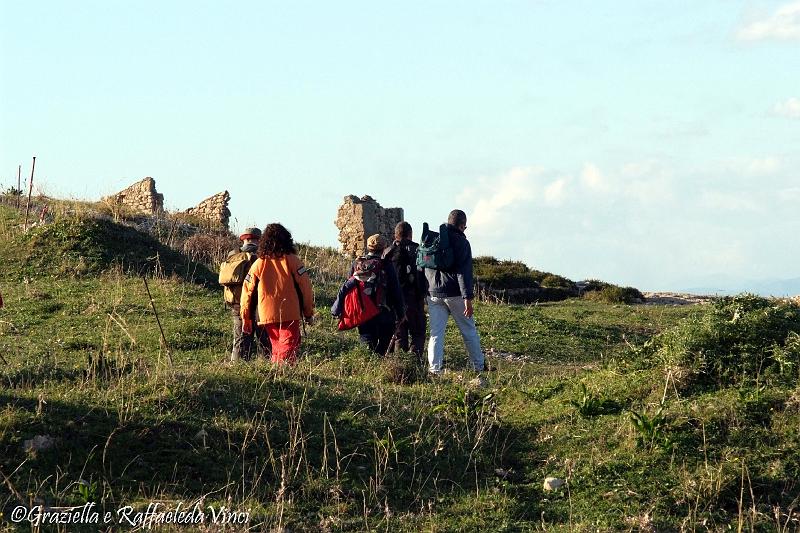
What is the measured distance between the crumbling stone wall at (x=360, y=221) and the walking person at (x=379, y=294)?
1791 centimetres

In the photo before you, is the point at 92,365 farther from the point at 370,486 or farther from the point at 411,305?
the point at 411,305

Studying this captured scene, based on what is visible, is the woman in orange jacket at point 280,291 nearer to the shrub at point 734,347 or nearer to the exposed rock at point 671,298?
the shrub at point 734,347

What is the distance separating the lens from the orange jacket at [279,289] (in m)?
11.6

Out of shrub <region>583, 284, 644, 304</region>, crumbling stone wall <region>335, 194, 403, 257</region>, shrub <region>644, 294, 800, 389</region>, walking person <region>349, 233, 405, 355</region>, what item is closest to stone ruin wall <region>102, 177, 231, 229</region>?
crumbling stone wall <region>335, 194, 403, 257</region>

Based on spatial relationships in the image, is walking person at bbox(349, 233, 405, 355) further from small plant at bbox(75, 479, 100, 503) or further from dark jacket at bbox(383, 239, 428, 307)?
small plant at bbox(75, 479, 100, 503)

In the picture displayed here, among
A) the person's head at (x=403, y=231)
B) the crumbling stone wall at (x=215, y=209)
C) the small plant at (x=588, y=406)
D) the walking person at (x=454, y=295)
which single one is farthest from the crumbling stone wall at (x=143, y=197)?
the small plant at (x=588, y=406)

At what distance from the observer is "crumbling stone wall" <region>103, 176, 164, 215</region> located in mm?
31828

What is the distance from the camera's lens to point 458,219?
12852 millimetres

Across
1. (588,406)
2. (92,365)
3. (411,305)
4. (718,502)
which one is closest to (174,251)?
(411,305)

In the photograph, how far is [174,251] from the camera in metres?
21.5

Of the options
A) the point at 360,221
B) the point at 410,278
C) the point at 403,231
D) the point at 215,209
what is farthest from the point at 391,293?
the point at 215,209

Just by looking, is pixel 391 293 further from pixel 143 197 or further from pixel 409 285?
pixel 143 197

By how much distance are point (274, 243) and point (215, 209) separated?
67.8 ft

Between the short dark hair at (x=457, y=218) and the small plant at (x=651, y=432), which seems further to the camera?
the short dark hair at (x=457, y=218)
